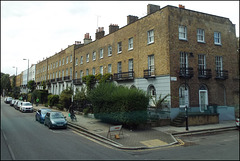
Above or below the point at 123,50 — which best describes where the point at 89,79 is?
below

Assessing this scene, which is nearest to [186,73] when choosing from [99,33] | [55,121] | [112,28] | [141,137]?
[141,137]

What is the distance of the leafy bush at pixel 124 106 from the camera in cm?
1598

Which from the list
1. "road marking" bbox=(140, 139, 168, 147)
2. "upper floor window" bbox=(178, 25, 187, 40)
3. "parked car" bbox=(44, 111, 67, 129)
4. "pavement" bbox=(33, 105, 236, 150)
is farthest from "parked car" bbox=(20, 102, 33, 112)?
"upper floor window" bbox=(178, 25, 187, 40)

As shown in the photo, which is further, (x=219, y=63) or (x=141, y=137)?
(x=219, y=63)

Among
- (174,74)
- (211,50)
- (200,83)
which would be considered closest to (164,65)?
(174,74)

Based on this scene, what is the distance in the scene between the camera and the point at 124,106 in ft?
53.0

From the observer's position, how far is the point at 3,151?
7.83m

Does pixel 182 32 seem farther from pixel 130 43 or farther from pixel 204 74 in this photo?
pixel 130 43

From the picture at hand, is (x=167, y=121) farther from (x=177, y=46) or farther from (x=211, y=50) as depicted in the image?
(x=211, y=50)

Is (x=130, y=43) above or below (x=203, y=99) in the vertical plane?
above

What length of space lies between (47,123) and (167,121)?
11.2 meters

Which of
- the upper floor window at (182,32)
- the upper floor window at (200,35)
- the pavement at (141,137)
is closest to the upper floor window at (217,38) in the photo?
the upper floor window at (200,35)

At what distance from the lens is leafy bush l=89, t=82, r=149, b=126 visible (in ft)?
52.4

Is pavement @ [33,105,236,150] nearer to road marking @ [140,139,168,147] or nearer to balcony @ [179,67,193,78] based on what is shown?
road marking @ [140,139,168,147]
